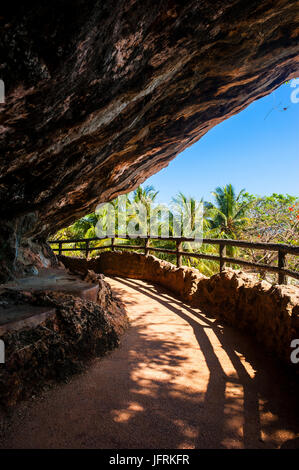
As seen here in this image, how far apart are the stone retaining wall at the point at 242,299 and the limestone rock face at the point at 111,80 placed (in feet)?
8.61

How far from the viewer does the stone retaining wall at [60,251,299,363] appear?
278 centimetres

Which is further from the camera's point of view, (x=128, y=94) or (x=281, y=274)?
(x=281, y=274)

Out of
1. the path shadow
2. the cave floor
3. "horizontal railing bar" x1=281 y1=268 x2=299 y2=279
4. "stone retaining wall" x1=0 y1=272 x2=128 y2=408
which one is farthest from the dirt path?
"horizontal railing bar" x1=281 y1=268 x2=299 y2=279

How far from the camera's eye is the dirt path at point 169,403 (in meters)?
1.74

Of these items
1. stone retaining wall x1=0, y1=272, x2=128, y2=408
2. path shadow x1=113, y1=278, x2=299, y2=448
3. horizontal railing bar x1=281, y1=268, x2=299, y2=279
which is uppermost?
horizontal railing bar x1=281, y1=268, x2=299, y2=279

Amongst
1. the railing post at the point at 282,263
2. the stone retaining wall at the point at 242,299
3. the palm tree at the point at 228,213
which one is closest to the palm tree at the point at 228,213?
the palm tree at the point at 228,213

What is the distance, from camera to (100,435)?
1741mm

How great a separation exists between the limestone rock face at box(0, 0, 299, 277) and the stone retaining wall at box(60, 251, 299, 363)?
2.62 m

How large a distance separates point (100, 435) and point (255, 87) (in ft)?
16.0

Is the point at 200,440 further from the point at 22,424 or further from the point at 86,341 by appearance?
the point at 86,341

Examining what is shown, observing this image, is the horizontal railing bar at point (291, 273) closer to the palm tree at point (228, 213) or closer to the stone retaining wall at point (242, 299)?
the stone retaining wall at point (242, 299)

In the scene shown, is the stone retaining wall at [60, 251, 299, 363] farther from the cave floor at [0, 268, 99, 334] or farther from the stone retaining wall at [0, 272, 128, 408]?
the cave floor at [0, 268, 99, 334]

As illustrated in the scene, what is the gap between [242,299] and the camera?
150 inches
